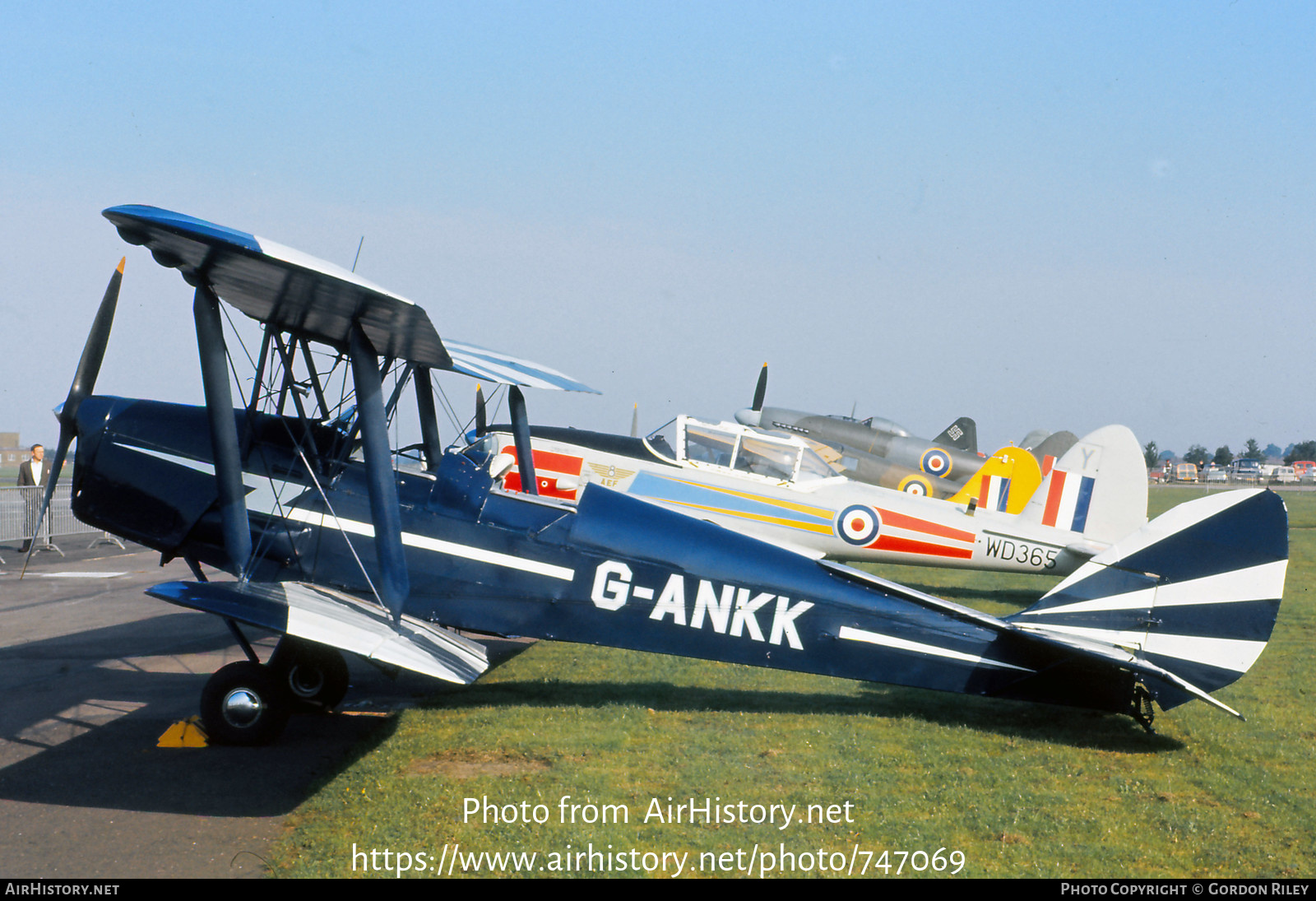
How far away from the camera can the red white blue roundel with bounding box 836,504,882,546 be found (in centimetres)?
1072

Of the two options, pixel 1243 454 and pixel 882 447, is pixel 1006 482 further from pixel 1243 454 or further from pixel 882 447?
pixel 1243 454

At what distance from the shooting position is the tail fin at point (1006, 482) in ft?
44.9

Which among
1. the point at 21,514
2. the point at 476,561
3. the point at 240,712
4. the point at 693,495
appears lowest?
the point at 21,514

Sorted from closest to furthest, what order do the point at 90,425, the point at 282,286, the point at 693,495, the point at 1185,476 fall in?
the point at 282,286 < the point at 90,425 < the point at 693,495 < the point at 1185,476

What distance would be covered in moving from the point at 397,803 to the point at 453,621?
159 cm

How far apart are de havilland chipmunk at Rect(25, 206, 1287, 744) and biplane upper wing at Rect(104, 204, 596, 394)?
26 millimetres

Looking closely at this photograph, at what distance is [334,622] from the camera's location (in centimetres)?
476

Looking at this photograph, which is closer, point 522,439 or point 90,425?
point 90,425

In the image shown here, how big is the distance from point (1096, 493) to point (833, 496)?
4.12m

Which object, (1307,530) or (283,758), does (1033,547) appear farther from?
(1307,530)

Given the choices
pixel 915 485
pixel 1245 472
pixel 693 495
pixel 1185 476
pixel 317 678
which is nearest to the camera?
pixel 317 678

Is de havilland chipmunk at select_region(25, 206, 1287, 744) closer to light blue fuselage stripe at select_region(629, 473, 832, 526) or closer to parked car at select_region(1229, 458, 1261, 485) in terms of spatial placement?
light blue fuselage stripe at select_region(629, 473, 832, 526)

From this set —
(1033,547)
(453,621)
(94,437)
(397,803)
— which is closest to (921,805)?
(397,803)

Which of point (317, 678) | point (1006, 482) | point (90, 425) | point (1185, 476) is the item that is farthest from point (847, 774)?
point (1185, 476)
